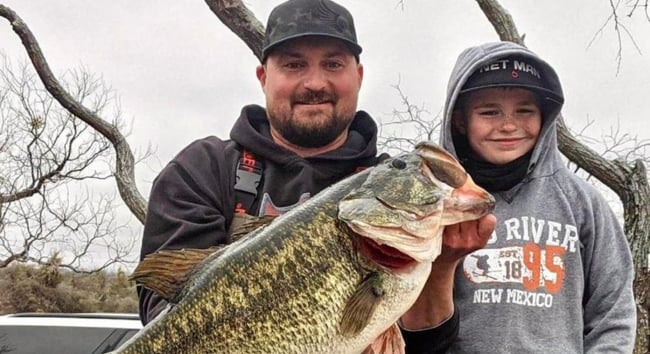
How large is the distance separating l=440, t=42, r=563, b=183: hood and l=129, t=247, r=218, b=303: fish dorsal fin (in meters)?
1.57

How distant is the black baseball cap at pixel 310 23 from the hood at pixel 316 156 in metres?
0.42

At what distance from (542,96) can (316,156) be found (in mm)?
1202

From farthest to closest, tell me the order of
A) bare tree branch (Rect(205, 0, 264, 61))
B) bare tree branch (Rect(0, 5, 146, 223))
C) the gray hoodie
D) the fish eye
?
bare tree branch (Rect(0, 5, 146, 223)), bare tree branch (Rect(205, 0, 264, 61)), the gray hoodie, the fish eye

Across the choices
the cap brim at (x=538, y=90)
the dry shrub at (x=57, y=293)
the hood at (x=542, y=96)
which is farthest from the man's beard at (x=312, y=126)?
the dry shrub at (x=57, y=293)

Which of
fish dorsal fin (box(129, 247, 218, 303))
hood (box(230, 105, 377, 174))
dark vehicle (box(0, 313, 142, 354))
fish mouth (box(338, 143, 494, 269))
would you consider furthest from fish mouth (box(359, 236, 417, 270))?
dark vehicle (box(0, 313, 142, 354))

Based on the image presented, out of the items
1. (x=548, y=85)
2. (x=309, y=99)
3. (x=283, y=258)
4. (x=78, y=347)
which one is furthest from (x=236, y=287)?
(x=78, y=347)

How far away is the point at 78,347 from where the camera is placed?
6.59 metres

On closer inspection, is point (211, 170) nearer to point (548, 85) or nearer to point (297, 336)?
point (297, 336)

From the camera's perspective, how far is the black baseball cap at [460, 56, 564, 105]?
3.48 m

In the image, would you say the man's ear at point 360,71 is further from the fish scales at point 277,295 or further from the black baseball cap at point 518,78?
the fish scales at point 277,295

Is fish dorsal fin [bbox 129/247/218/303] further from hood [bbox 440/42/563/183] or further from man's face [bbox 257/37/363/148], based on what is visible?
hood [bbox 440/42/563/183]

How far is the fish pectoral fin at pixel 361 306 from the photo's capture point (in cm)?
236

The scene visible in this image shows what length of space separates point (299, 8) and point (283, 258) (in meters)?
1.67

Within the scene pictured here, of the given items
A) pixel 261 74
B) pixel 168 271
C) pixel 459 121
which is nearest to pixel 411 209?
pixel 168 271
